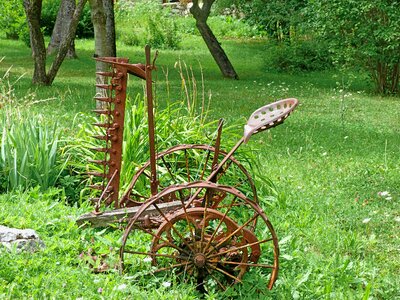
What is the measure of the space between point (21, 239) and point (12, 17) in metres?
23.9

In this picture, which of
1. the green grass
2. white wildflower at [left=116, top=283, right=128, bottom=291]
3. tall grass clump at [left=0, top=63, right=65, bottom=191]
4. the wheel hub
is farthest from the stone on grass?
tall grass clump at [left=0, top=63, right=65, bottom=191]

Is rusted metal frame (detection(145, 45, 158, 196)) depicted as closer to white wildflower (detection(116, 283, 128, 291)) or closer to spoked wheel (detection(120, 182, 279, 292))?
spoked wheel (detection(120, 182, 279, 292))

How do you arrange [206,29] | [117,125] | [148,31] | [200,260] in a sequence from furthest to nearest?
[148,31] → [206,29] → [117,125] → [200,260]

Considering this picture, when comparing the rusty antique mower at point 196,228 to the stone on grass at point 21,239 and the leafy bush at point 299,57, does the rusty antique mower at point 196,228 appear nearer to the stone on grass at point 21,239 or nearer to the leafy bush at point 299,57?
the stone on grass at point 21,239

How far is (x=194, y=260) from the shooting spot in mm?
4371

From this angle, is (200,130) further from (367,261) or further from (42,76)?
(42,76)

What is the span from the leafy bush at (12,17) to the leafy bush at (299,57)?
31.7ft

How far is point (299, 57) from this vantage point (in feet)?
70.2

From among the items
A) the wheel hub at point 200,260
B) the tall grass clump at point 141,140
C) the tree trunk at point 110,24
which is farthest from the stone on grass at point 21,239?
the tree trunk at point 110,24

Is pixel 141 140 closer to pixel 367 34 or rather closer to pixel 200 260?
pixel 200 260

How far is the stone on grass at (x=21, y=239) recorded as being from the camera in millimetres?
4637

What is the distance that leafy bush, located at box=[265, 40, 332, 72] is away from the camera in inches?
836

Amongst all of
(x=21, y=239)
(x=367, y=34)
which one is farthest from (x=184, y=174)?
(x=367, y=34)

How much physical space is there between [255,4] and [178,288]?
1929cm
